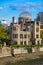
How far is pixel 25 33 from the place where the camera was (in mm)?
88562

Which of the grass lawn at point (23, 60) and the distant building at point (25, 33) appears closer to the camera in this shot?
the grass lawn at point (23, 60)

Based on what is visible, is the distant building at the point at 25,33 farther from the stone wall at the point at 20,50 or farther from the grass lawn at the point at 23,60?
the grass lawn at the point at 23,60

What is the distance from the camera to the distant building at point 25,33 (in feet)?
285

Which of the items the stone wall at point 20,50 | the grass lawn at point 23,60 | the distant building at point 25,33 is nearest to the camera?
the grass lawn at point 23,60

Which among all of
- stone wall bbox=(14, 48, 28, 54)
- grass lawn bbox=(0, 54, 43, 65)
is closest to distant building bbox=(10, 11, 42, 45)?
stone wall bbox=(14, 48, 28, 54)

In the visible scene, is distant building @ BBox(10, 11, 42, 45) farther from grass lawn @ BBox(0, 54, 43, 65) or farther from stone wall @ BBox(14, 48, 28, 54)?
grass lawn @ BBox(0, 54, 43, 65)

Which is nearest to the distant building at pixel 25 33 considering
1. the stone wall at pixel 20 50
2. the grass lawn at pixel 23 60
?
the stone wall at pixel 20 50

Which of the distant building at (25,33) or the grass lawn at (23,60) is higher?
the distant building at (25,33)

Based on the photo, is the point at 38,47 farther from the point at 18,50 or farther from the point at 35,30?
the point at 35,30

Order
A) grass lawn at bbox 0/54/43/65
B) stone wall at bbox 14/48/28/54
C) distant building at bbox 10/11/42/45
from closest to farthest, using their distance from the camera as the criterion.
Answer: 1. grass lawn at bbox 0/54/43/65
2. stone wall at bbox 14/48/28/54
3. distant building at bbox 10/11/42/45

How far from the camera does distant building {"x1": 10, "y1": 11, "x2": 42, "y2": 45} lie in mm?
86938

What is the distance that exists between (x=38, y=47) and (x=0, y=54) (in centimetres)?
1727

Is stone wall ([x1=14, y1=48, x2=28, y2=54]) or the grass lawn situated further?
stone wall ([x1=14, y1=48, x2=28, y2=54])

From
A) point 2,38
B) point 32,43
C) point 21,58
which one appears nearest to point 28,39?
point 32,43
